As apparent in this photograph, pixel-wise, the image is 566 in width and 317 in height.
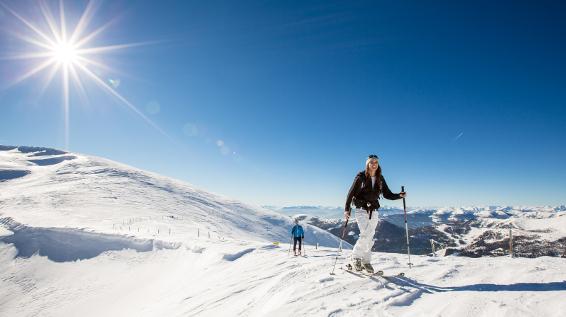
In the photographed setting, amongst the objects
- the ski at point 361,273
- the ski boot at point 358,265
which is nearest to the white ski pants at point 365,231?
the ski boot at point 358,265

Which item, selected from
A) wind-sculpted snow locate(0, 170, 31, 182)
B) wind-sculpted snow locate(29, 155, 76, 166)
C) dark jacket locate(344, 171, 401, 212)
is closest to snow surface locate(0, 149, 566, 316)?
dark jacket locate(344, 171, 401, 212)

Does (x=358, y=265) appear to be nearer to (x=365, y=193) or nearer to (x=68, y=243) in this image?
(x=365, y=193)

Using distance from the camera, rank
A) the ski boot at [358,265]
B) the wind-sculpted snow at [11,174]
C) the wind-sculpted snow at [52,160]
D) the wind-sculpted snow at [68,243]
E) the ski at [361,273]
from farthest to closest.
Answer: the wind-sculpted snow at [52,160] → the wind-sculpted snow at [11,174] → the wind-sculpted snow at [68,243] → the ski boot at [358,265] → the ski at [361,273]

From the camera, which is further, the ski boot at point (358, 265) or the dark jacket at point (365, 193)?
the ski boot at point (358, 265)

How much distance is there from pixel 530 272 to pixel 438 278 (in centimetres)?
219

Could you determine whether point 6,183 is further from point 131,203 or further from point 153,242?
point 153,242

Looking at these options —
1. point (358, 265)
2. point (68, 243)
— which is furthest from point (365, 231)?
point (68, 243)

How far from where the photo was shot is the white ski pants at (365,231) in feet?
24.3

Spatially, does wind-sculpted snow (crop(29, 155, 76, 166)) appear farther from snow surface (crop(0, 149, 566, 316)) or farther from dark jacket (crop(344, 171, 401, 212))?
dark jacket (crop(344, 171, 401, 212))

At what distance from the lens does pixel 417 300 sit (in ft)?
18.4

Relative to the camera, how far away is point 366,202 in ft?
24.2

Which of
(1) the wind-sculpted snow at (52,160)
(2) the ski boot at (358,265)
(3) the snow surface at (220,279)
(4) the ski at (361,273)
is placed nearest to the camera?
(3) the snow surface at (220,279)

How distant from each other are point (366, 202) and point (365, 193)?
0.71 feet

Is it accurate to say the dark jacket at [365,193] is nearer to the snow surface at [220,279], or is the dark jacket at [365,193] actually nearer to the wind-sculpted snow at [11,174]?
the snow surface at [220,279]
